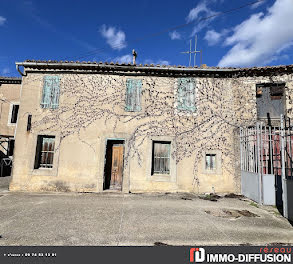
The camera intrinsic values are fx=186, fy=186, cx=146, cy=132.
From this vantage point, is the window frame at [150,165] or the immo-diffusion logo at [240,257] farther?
the window frame at [150,165]

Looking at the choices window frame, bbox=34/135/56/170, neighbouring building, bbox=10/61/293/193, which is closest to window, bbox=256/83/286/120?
neighbouring building, bbox=10/61/293/193

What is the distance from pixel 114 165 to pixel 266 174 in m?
5.88

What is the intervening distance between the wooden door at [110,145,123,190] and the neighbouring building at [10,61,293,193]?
0.04m

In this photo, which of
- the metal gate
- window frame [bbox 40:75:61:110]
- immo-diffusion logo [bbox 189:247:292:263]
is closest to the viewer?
immo-diffusion logo [bbox 189:247:292:263]

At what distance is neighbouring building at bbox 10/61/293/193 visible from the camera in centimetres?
795

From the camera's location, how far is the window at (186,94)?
8445 millimetres

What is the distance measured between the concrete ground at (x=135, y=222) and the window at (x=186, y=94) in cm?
398

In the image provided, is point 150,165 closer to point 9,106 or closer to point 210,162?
point 210,162

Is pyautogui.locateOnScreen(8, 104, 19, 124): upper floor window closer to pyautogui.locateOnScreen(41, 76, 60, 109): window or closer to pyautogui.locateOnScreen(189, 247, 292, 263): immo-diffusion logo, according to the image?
pyautogui.locateOnScreen(41, 76, 60, 109): window

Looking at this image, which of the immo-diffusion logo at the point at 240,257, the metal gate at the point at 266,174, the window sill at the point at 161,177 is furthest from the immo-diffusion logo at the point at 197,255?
the window sill at the point at 161,177

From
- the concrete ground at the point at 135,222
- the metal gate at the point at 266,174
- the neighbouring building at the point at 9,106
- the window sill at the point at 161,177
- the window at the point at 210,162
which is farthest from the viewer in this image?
the neighbouring building at the point at 9,106

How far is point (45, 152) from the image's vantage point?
8.31 meters

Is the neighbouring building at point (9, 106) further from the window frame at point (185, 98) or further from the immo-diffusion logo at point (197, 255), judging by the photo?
the immo-diffusion logo at point (197, 255)

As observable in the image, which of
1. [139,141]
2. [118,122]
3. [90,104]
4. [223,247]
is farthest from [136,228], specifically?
[90,104]
